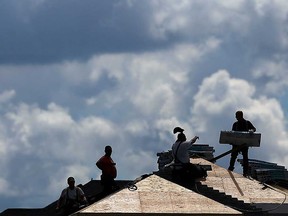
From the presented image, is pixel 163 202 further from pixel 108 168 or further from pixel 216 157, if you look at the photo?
pixel 216 157

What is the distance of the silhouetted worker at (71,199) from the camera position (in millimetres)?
39781

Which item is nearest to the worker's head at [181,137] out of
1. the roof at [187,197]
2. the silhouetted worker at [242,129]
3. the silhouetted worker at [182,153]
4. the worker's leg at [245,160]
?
the silhouetted worker at [182,153]

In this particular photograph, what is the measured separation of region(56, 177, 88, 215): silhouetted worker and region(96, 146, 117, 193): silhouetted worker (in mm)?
1307

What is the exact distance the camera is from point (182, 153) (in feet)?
138

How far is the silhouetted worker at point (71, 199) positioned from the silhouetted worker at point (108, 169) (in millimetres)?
1307

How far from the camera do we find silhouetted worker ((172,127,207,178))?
41938mm

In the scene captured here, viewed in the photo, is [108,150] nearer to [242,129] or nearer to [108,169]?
[108,169]

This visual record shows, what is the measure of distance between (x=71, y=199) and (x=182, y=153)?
11.8 feet

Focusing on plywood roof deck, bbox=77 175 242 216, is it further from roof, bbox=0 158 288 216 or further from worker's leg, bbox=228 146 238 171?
worker's leg, bbox=228 146 238 171

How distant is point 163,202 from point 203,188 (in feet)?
9.76

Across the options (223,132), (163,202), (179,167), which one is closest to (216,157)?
(223,132)

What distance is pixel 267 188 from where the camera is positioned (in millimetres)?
43844

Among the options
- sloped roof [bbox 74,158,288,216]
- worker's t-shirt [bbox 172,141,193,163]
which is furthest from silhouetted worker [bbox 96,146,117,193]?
worker's t-shirt [bbox 172,141,193,163]

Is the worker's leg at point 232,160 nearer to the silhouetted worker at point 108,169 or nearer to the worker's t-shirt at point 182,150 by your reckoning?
the worker's t-shirt at point 182,150
